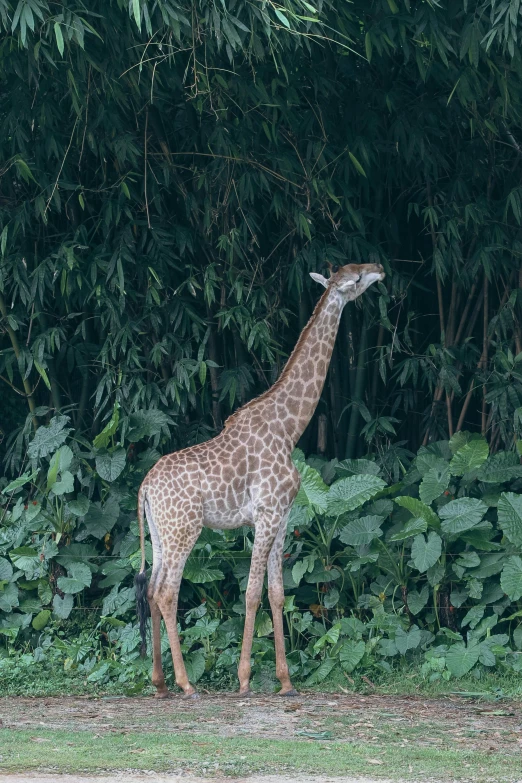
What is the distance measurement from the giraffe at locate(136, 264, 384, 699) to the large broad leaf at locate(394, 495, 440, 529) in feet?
2.64

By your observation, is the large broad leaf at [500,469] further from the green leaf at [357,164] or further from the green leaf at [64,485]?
the green leaf at [64,485]

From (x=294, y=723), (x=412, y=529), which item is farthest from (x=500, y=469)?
(x=294, y=723)

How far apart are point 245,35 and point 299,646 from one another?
4.00 meters

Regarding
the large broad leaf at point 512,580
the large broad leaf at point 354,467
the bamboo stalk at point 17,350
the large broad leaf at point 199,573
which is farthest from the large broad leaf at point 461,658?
the bamboo stalk at point 17,350

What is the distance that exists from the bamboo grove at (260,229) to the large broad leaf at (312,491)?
0.74m

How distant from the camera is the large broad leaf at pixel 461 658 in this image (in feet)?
24.6

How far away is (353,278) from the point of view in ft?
24.8

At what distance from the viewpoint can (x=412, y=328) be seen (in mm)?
8797

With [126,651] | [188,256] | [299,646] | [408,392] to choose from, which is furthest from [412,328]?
[126,651]

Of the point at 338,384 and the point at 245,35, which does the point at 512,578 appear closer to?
the point at 338,384

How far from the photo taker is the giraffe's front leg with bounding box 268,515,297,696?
24.2 feet

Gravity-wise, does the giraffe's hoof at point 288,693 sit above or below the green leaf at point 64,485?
below

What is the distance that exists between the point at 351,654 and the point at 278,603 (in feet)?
2.02

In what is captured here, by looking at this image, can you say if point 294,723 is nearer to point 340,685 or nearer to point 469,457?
point 340,685
